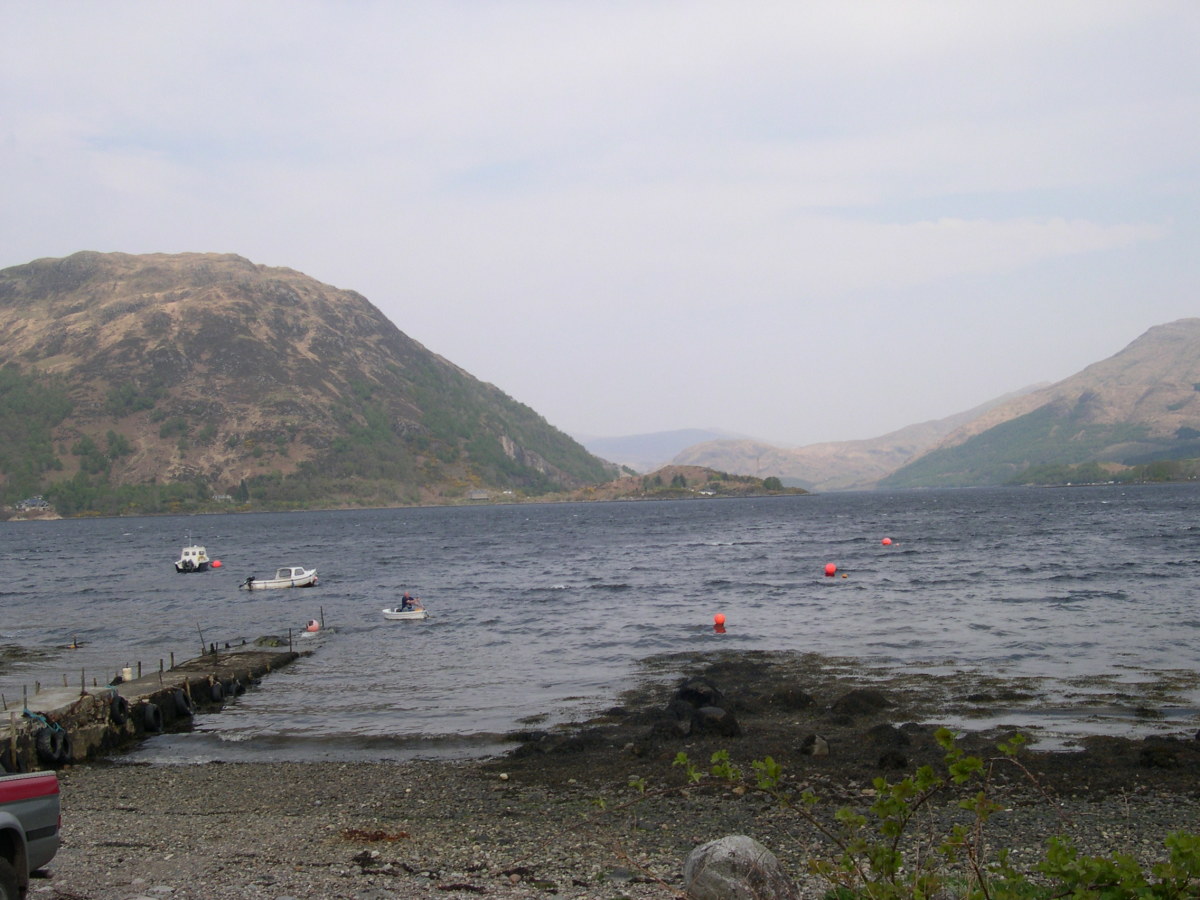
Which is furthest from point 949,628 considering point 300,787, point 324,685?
point 300,787

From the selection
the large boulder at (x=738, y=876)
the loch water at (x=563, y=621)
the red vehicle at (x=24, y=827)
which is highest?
the red vehicle at (x=24, y=827)

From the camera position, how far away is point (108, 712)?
23.7m

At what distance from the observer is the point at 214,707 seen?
28.5 metres

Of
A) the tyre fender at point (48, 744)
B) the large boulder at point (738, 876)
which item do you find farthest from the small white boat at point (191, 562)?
the large boulder at point (738, 876)

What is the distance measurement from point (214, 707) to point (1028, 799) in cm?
2359

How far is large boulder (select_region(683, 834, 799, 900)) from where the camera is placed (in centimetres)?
951

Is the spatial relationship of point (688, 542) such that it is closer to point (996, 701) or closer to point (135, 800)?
point (996, 701)

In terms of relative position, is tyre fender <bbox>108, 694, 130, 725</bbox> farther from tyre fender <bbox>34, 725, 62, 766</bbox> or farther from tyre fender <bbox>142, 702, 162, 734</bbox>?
tyre fender <bbox>34, 725, 62, 766</bbox>

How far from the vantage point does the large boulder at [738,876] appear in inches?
374

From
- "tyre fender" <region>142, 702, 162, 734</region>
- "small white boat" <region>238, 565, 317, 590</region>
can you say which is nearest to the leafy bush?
"tyre fender" <region>142, 702, 162, 734</region>

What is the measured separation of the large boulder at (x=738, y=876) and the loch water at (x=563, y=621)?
1287 cm

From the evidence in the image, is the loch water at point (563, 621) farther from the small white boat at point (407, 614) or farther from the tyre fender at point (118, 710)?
the tyre fender at point (118, 710)

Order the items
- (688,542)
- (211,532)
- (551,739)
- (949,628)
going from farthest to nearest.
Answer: (211,532) → (688,542) → (949,628) → (551,739)

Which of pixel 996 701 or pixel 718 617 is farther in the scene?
pixel 718 617
